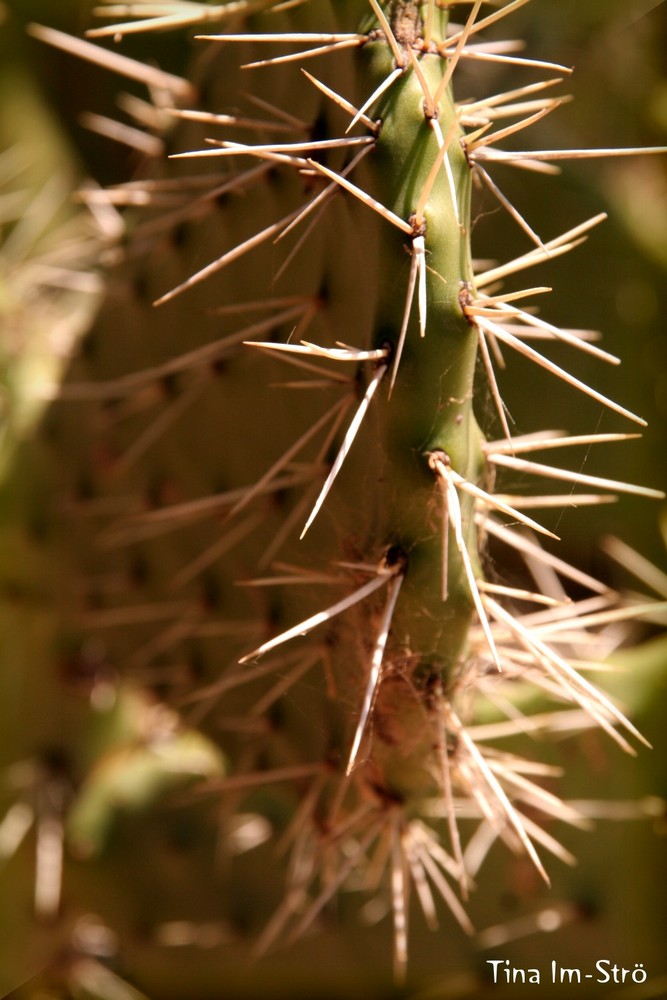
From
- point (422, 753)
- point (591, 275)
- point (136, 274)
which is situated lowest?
point (422, 753)

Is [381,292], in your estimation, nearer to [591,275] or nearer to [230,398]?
[230,398]

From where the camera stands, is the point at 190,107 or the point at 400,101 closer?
the point at 400,101

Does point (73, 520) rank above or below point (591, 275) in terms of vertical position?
below

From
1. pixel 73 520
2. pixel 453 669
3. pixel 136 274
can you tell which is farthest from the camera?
pixel 73 520

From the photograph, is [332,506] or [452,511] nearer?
[452,511]

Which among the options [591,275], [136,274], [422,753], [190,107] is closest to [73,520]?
[136,274]

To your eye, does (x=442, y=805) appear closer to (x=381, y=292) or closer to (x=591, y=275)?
(x=381, y=292)

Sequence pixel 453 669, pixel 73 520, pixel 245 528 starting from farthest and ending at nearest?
1. pixel 73 520
2. pixel 245 528
3. pixel 453 669
